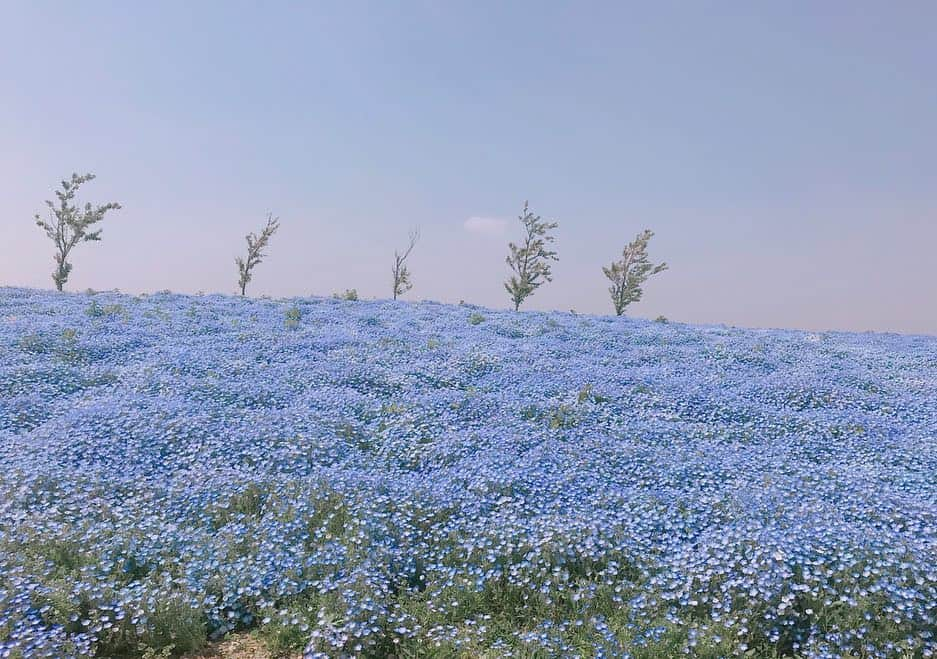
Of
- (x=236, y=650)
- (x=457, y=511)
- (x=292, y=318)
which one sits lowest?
(x=236, y=650)

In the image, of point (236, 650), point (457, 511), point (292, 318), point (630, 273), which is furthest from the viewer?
point (630, 273)

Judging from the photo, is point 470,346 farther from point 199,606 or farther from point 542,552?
point 199,606

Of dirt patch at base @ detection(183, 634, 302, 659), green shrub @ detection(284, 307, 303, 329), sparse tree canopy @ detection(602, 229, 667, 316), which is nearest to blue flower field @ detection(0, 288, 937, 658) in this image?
dirt patch at base @ detection(183, 634, 302, 659)

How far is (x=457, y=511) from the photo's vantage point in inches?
260

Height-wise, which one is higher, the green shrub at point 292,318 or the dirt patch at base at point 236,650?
the green shrub at point 292,318

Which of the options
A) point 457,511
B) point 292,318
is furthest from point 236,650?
point 292,318

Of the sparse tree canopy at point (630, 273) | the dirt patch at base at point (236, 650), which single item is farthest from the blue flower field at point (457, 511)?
the sparse tree canopy at point (630, 273)

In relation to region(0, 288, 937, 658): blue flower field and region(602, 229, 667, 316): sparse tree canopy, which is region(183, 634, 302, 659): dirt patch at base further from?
region(602, 229, 667, 316): sparse tree canopy

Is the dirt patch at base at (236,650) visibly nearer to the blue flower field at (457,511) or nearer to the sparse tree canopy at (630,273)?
the blue flower field at (457,511)

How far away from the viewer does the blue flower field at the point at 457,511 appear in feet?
16.6

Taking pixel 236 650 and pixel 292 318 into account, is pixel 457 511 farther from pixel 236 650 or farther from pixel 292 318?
pixel 292 318

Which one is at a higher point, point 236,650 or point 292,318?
point 292,318

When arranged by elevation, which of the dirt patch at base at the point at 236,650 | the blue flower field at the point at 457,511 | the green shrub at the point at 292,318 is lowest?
the dirt patch at base at the point at 236,650

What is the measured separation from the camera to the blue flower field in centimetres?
506
